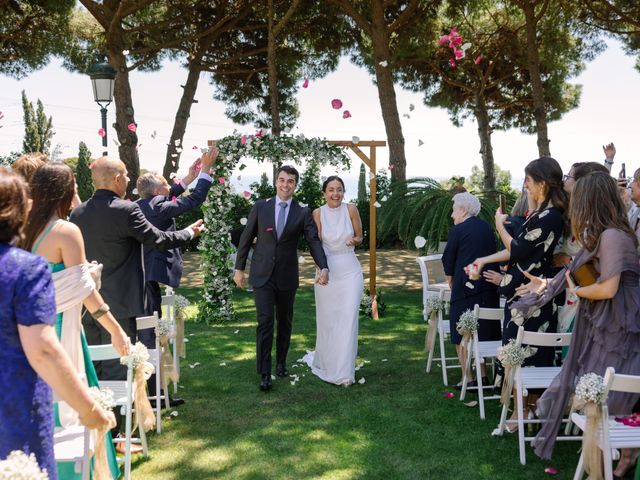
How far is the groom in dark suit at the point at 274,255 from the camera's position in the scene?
540cm

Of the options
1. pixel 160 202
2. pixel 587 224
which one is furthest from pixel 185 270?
pixel 587 224

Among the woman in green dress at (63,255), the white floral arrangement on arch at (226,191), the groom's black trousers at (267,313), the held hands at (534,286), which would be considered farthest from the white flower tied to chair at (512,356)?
the white floral arrangement on arch at (226,191)

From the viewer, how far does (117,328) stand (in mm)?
3256

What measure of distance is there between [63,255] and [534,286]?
113 inches

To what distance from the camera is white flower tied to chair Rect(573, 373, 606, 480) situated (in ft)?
9.24

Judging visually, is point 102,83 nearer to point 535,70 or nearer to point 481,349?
point 481,349

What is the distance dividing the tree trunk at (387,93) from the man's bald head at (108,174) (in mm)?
9094

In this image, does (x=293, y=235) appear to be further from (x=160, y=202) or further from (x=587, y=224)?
(x=587, y=224)

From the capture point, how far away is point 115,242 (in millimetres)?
4027

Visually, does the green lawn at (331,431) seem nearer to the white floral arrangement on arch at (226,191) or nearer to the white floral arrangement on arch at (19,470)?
the white floral arrangement on arch at (226,191)

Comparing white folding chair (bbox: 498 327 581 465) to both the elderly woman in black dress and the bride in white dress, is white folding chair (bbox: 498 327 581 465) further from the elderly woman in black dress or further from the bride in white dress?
the bride in white dress

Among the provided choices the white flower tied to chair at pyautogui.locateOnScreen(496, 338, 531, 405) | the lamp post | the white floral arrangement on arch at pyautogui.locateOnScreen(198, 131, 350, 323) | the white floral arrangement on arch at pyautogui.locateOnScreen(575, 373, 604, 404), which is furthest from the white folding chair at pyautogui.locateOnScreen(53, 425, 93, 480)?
the lamp post

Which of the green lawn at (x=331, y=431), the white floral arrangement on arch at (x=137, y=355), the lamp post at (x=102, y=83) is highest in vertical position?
the lamp post at (x=102, y=83)

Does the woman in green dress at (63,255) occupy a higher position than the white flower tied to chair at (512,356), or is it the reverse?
the woman in green dress at (63,255)
